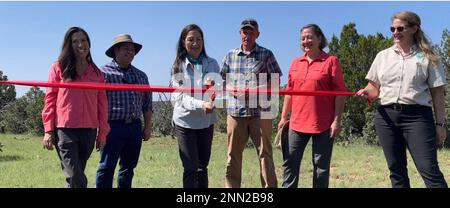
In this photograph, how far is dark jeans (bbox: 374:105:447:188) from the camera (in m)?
3.38

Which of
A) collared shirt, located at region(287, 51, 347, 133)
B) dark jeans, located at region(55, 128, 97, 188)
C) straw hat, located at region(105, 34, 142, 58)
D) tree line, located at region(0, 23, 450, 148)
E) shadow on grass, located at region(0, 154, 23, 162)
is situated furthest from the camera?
tree line, located at region(0, 23, 450, 148)

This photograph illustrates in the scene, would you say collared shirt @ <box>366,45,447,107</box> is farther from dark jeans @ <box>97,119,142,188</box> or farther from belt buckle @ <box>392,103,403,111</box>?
dark jeans @ <box>97,119,142,188</box>

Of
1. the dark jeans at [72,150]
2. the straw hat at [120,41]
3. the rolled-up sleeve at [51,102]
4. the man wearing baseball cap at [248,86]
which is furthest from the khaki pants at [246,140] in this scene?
the rolled-up sleeve at [51,102]

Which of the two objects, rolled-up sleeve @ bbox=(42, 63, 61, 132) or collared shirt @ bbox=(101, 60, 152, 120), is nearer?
rolled-up sleeve @ bbox=(42, 63, 61, 132)

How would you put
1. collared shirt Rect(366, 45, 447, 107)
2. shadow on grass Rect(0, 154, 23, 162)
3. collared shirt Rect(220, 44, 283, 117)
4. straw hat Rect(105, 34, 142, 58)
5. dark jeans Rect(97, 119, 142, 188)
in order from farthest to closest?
shadow on grass Rect(0, 154, 23, 162) < collared shirt Rect(220, 44, 283, 117) < straw hat Rect(105, 34, 142, 58) < dark jeans Rect(97, 119, 142, 188) < collared shirt Rect(366, 45, 447, 107)

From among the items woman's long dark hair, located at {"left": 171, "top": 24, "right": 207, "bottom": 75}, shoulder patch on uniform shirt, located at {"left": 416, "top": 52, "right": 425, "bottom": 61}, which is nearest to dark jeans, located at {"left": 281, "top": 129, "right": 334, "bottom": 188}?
shoulder patch on uniform shirt, located at {"left": 416, "top": 52, "right": 425, "bottom": 61}

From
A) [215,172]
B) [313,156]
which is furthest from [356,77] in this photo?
[313,156]

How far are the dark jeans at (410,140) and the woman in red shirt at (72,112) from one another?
2.28 metres

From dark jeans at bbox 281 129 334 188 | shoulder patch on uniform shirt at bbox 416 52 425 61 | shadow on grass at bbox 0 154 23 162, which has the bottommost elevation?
shadow on grass at bbox 0 154 23 162

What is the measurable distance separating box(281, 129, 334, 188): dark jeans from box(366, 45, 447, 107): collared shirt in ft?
2.06

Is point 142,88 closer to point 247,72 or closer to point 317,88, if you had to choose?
point 247,72
